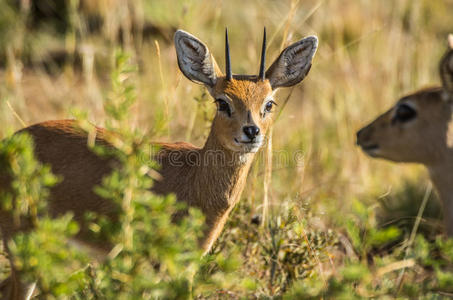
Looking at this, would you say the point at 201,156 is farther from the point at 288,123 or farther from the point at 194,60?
the point at 288,123

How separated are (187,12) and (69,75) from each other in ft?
11.7

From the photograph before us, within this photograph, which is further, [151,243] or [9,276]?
[9,276]

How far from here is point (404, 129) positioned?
5.20m

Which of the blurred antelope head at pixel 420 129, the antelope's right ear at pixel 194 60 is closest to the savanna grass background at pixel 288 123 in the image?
the antelope's right ear at pixel 194 60

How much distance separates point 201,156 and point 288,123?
4972 millimetres

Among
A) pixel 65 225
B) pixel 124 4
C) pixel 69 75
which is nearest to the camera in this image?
pixel 65 225

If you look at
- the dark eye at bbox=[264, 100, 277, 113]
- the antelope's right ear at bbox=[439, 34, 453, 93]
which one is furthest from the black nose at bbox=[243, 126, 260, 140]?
the antelope's right ear at bbox=[439, 34, 453, 93]

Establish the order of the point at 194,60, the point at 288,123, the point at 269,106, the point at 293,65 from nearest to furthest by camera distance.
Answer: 1. the point at 269,106
2. the point at 194,60
3. the point at 293,65
4. the point at 288,123

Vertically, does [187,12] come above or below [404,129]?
above

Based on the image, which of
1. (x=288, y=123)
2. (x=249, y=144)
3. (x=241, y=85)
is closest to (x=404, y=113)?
(x=241, y=85)

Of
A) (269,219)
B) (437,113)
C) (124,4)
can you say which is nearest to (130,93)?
(269,219)

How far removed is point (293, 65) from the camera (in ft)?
16.0

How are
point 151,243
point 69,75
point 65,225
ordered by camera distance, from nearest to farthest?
point 65,225 → point 151,243 → point 69,75

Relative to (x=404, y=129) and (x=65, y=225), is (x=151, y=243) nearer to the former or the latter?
(x=65, y=225)
